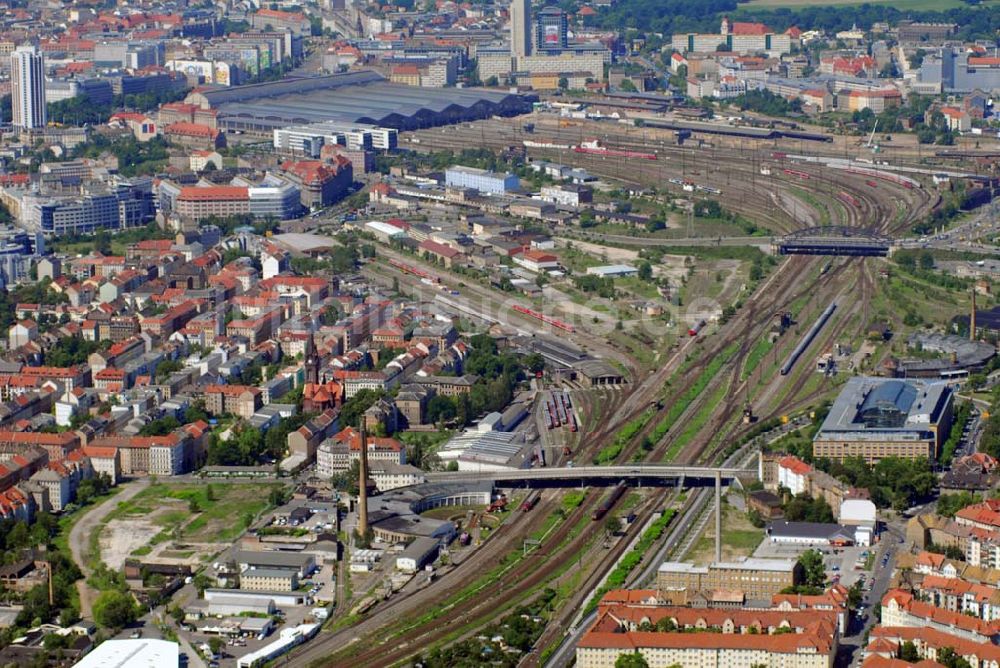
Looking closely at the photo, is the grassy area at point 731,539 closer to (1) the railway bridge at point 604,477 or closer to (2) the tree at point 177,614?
(1) the railway bridge at point 604,477

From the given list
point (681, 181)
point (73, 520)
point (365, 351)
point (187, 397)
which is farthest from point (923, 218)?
point (73, 520)

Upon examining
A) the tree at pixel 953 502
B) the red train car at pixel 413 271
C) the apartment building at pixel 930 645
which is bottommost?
the red train car at pixel 413 271

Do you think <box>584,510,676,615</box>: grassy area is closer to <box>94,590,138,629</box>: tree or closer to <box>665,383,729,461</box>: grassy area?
<box>665,383,729,461</box>: grassy area

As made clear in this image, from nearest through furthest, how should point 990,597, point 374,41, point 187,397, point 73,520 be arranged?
point 990,597
point 73,520
point 187,397
point 374,41

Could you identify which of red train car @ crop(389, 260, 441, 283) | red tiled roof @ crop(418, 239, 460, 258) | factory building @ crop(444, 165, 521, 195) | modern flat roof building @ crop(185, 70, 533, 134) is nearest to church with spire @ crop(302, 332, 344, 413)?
red train car @ crop(389, 260, 441, 283)

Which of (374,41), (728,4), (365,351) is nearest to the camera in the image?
(365,351)

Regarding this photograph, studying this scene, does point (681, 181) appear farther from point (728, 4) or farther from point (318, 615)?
point (728, 4)

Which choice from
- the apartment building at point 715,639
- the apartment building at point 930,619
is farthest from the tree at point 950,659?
the apartment building at point 715,639
